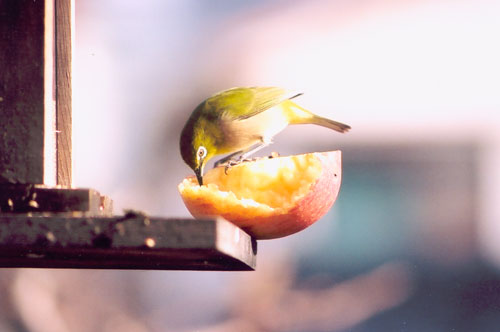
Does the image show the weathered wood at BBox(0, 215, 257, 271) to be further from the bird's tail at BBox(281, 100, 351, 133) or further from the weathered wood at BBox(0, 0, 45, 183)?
the bird's tail at BBox(281, 100, 351, 133)

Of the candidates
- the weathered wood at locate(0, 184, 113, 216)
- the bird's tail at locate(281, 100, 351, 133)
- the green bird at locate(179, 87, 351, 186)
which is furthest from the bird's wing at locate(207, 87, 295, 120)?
the weathered wood at locate(0, 184, 113, 216)

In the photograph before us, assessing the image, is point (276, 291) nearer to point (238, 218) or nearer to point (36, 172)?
point (238, 218)

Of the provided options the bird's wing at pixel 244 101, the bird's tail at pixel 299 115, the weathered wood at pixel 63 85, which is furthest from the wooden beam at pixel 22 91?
the bird's tail at pixel 299 115

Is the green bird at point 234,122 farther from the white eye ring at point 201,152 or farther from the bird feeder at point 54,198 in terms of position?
the bird feeder at point 54,198

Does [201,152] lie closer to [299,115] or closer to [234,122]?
[234,122]

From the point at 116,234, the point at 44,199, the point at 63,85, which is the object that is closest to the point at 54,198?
the point at 44,199

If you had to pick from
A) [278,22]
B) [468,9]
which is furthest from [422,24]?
[278,22]
